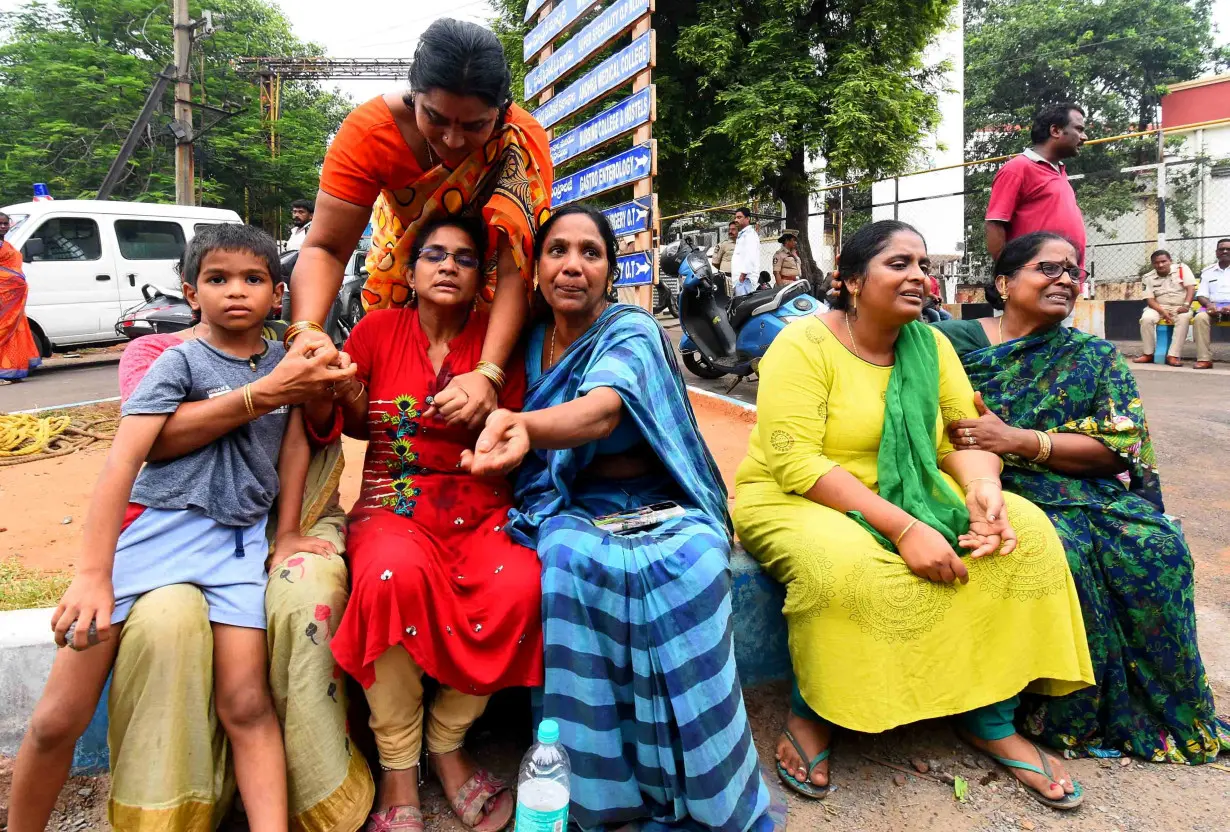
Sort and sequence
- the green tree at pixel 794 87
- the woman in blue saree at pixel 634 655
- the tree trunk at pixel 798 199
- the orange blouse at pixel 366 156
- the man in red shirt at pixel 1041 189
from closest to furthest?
the woman in blue saree at pixel 634 655, the orange blouse at pixel 366 156, the man in red shirt at pixel 1041 189, the green tree at pixel 794 87, the tree trunk at pixel 798 199

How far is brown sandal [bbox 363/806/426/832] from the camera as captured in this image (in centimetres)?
171

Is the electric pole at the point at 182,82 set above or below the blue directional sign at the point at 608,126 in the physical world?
above

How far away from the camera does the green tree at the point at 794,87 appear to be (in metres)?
10.0

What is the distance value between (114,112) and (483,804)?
21.4 metres

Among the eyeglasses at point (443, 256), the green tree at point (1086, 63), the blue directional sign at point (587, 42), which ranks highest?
the green tree at point (1086, 63)

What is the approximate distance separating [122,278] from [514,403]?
10064 mm

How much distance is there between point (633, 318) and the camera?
6.92 feet

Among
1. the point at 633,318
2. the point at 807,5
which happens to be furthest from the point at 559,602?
the point at 807,5

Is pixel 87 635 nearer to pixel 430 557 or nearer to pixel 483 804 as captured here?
pixel 430 557

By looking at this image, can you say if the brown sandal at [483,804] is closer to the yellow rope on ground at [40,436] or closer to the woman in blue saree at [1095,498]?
the woman in blue saree at [1095,498]

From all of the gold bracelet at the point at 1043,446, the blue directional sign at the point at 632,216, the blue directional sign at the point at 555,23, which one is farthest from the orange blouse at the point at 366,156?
the blue directional sign at the point at 555,23

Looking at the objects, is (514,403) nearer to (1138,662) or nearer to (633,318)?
(633,318)

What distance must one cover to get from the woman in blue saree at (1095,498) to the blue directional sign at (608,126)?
307 centimetres

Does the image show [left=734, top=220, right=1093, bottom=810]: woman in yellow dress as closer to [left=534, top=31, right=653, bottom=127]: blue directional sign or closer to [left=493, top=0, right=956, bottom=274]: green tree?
A: [left=534, top=31, right=653, bottom=127]: blue directional sign
